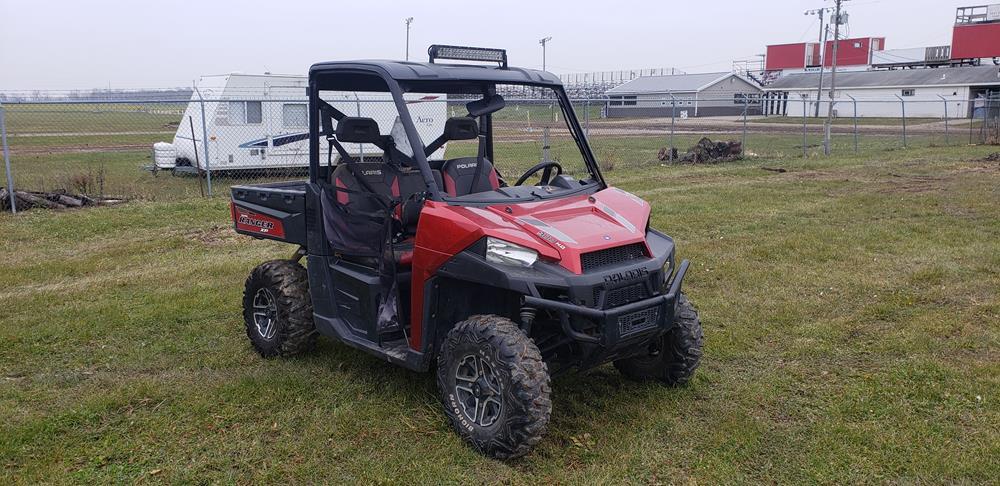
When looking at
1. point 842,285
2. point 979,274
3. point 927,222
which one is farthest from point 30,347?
point 927,222

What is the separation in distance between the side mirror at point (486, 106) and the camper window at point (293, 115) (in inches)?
507

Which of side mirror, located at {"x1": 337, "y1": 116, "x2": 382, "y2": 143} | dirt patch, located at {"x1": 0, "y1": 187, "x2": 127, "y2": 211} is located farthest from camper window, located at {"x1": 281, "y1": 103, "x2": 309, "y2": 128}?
side mirror, located at {"x1": 337, "y1": 116, "x2": 382, "y2": 143}

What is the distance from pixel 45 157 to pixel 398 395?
19.1 meters

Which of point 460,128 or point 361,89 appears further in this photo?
point 361,89

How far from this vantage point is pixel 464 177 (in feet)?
16.2

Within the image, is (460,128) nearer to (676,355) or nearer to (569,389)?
(569,389)

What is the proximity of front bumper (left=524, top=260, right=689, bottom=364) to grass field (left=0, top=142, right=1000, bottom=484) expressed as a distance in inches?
22.3

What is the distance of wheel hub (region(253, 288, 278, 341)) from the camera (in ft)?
18.0

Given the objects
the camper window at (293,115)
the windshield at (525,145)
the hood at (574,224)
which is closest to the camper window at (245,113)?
the camper window at (293,115)

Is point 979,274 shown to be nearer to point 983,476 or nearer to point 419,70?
point 983,476

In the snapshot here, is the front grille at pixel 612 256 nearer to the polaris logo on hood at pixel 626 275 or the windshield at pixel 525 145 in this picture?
the polaris logo on hood at pixel 626 275

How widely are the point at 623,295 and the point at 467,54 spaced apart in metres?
→ 1.75

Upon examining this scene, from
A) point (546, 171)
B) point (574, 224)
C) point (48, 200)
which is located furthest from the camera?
point (48, 200)

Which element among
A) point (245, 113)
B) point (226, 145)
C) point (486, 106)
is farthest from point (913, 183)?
point (226, 145)
